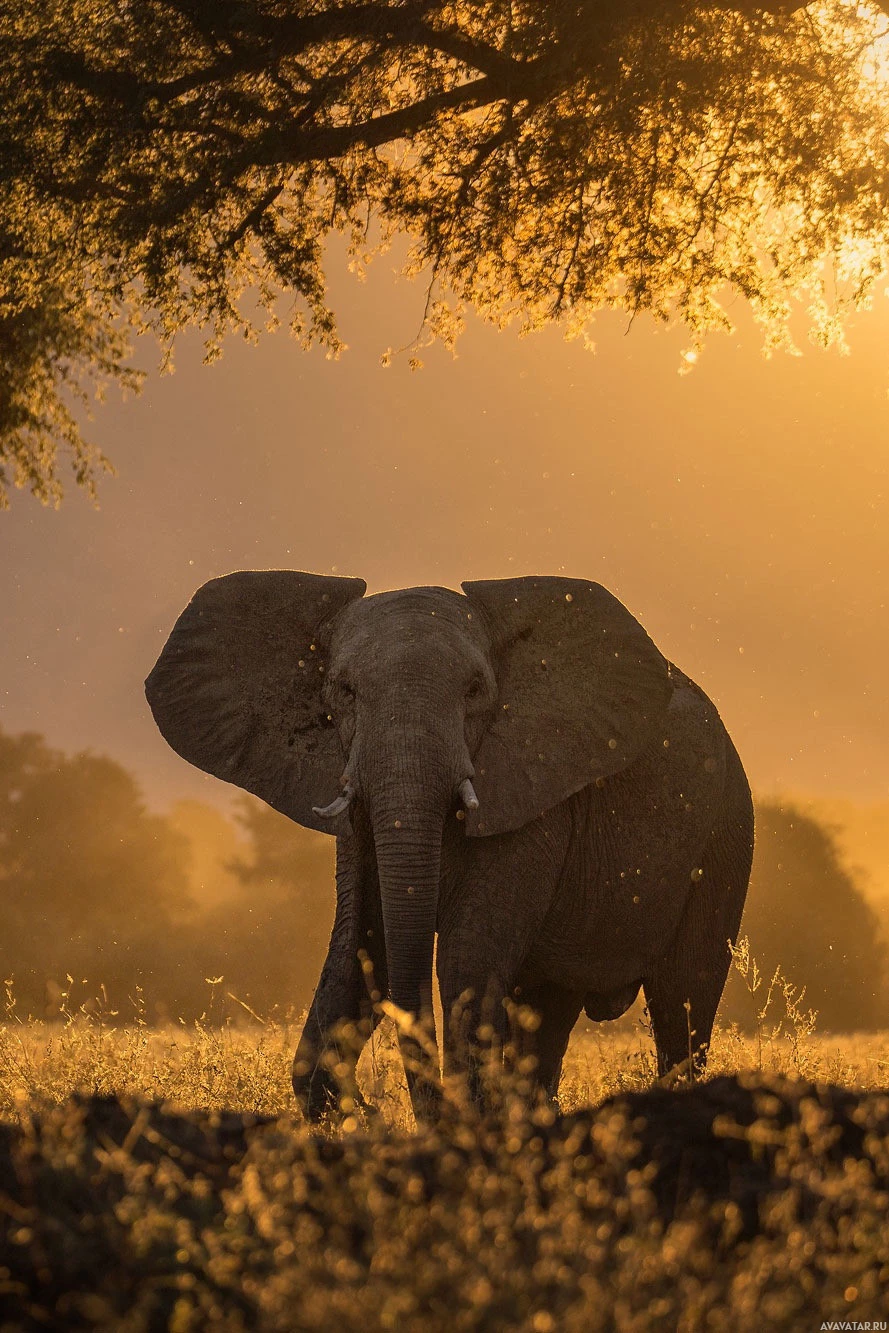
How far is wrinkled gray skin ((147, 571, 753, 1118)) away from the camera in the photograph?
856 centimetres

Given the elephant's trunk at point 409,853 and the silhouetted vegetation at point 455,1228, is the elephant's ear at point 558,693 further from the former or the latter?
the silhouetted vegetation at point 455,1228

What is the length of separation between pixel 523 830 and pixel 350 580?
89.7 inches

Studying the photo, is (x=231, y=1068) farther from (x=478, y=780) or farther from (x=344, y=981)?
(x=478, y=780)

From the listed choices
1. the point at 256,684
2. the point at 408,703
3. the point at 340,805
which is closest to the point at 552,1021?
the point at 340,805

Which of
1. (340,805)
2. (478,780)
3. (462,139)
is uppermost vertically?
(462,139)

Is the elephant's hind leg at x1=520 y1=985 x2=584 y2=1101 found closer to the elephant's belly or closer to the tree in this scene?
the elephant's belly

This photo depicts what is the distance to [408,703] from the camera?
8.57 metres

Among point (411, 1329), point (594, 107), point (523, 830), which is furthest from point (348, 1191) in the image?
point (594, 107)

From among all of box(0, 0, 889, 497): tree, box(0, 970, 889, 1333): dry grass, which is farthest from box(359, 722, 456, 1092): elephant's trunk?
box(0, 0, 889, 497): tree

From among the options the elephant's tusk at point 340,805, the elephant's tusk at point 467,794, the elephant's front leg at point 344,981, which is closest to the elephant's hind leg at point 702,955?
the elephant's front leg at point 344,981

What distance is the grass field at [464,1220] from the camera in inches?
136

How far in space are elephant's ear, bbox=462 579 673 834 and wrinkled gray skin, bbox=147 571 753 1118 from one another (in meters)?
0.02

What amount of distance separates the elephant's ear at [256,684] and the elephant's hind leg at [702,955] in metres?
3.93

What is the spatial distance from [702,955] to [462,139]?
8983 mm
